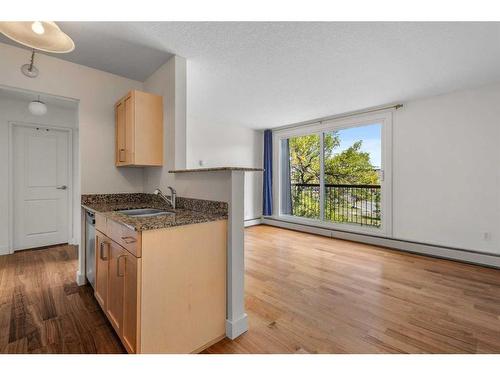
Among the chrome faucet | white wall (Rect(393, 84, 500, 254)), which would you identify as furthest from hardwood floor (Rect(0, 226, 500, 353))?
the chrome faucet

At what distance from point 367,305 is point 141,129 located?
8.63 ft

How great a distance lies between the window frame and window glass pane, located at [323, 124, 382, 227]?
5.4 inches

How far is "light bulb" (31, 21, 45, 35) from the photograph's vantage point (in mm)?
1401

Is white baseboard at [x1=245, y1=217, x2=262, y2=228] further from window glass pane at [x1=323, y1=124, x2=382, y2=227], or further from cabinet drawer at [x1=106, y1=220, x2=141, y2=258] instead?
cabinet drawer at [x1=106, y1=220, x2=141, y2=258]

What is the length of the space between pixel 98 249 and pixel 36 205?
8.90 ft

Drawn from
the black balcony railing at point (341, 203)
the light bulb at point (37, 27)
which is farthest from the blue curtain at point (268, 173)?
the light bulb at point (37, 27)

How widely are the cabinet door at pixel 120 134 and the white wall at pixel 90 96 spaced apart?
4.1 inches

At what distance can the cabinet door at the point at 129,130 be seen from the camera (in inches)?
92.2

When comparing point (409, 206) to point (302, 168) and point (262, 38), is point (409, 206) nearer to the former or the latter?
point (302, 168)

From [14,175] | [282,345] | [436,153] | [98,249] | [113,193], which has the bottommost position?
[282,345]

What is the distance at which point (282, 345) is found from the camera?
64.2 inches

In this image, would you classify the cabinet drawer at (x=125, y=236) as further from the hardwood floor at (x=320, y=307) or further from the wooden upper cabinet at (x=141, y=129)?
the wooden upper cabinet at (x=141, y=129)

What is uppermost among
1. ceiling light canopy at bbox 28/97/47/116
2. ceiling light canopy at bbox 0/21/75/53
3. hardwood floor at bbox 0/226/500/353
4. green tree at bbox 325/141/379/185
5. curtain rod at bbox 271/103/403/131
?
curtain rod at bbox 271/103/403/131
